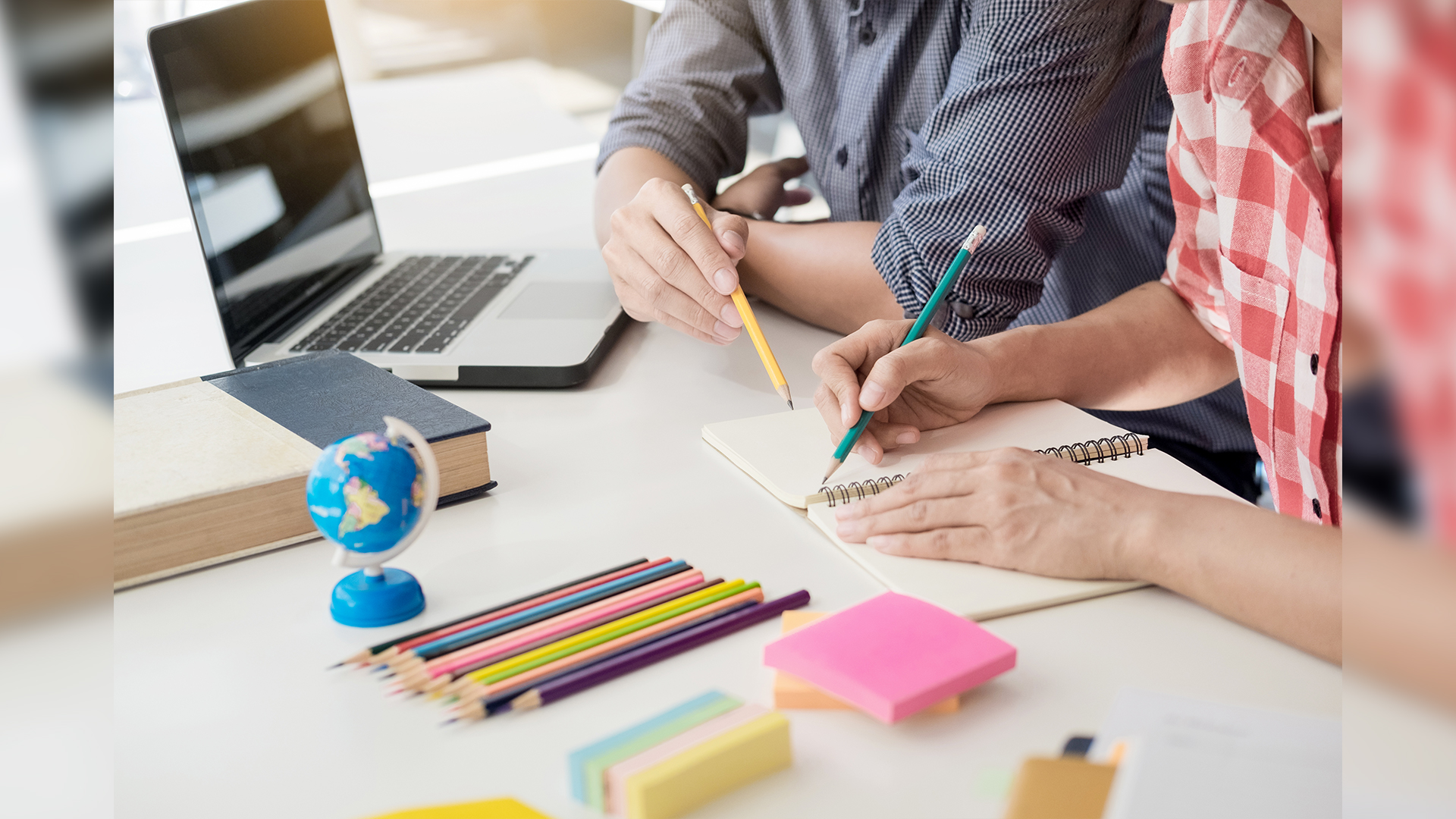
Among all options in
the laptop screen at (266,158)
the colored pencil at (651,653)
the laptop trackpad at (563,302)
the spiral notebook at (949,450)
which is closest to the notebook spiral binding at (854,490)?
the spiral notebook at (949,450)

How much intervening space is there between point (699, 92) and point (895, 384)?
74 cm

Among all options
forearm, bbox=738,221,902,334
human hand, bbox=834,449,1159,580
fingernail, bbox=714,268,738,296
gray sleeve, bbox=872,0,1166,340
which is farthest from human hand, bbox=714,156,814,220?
human hand, bbox=834,449,1159,580

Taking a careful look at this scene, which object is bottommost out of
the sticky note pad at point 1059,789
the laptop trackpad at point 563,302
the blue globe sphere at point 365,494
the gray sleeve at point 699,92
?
the laptop trackpad at point 563,302

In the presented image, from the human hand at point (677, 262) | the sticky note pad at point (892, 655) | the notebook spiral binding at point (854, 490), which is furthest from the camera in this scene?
the human hand at point (677, 262)

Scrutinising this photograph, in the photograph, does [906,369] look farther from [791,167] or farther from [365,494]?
[791,167]

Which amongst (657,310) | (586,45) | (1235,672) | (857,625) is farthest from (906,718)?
(586,45)

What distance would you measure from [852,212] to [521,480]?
70 cm

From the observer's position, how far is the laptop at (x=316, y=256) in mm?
1000

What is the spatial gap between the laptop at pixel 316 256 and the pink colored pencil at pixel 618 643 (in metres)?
0.42

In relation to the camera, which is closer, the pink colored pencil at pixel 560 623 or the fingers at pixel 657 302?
the pink colored pencil at pixel 560 623

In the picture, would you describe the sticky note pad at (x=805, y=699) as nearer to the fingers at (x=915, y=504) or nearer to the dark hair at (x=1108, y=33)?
the fingers at (x=915, y=504)

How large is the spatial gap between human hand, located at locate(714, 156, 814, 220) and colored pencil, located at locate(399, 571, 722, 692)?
2.80ft

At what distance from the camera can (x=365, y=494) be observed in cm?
60

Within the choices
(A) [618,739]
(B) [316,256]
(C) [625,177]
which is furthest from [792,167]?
(A) [618,739]
